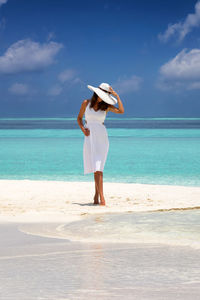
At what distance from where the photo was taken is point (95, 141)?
269 inches

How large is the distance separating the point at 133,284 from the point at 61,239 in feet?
5.15

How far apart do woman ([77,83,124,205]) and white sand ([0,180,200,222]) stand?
24.3 inches

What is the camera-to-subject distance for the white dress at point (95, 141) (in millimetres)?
6707

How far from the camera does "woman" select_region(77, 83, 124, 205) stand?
261 inches

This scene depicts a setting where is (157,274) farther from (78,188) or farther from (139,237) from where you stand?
(78,188)

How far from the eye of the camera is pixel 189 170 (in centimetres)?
1582

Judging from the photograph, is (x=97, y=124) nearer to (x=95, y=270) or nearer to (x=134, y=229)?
(x=134, y=229)

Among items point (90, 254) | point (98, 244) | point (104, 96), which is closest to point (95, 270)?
point (90, 254)

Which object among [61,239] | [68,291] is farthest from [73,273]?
[61,239]

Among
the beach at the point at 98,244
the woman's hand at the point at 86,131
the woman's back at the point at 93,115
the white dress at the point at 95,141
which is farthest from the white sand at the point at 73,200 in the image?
the woman's back at the point at 93,115

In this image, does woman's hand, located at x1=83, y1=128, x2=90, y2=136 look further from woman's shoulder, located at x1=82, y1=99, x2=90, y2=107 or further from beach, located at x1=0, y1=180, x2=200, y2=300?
beach, located at x1=0, y1=180, x2=200, y2=300

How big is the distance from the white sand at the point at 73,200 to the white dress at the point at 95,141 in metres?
0.60

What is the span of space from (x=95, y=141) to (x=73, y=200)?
141cm

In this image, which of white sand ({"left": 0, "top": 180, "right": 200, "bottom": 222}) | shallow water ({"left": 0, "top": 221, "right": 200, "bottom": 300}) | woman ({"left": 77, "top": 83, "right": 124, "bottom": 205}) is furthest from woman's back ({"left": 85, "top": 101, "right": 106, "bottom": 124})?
shallow water ({"left": 0, "top": 221, "right": 200, "bottom": 300})
